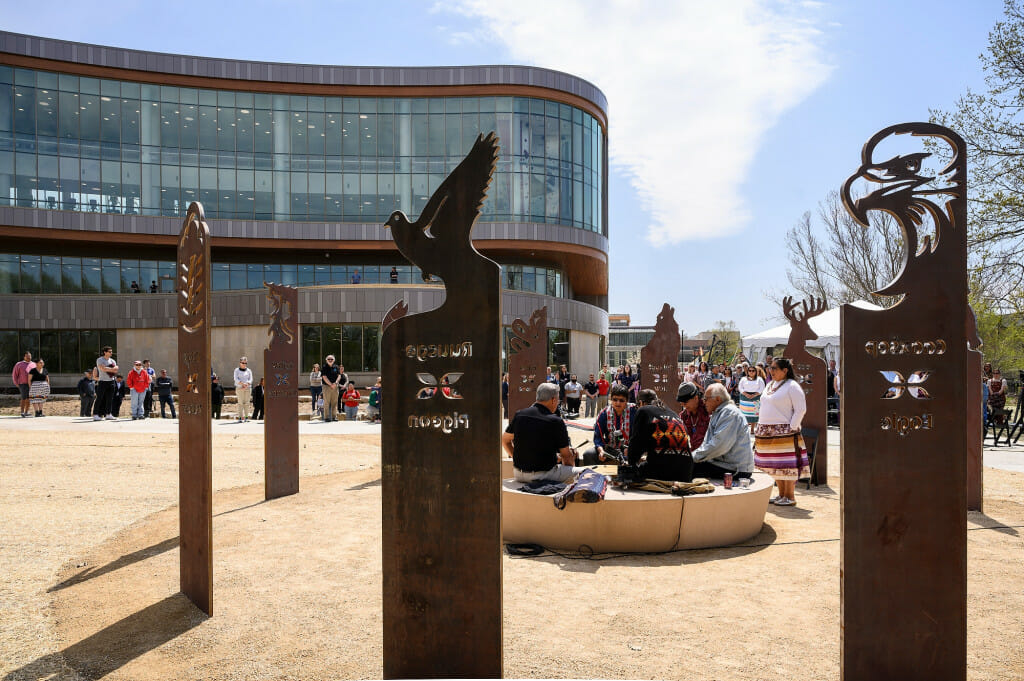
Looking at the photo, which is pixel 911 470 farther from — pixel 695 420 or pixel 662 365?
pixel 662 365

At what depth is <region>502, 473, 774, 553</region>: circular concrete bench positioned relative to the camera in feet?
21.9

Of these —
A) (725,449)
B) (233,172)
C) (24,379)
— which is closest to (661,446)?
(725,449)

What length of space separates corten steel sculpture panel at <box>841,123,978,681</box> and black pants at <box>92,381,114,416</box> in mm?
22639

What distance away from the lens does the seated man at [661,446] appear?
7.04 meters

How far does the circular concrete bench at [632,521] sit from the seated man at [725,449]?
607mm

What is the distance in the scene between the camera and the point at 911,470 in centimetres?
384

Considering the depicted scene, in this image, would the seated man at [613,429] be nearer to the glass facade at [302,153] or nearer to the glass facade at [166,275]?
the glass facade at [166,275]

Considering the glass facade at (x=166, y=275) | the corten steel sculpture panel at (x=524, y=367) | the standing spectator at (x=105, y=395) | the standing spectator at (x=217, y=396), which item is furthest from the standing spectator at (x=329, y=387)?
the glass facade at (x=166, y=275)

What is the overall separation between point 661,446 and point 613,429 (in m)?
1.85

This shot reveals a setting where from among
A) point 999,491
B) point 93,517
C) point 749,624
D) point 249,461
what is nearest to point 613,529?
point 749,624

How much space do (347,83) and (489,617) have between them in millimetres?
41815

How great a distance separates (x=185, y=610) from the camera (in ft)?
17.0

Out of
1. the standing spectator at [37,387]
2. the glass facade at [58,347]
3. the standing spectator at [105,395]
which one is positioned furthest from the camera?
the glass facade at [58,347]

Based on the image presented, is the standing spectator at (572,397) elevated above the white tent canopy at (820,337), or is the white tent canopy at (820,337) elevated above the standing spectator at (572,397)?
the white tent canopy at (820,337)
